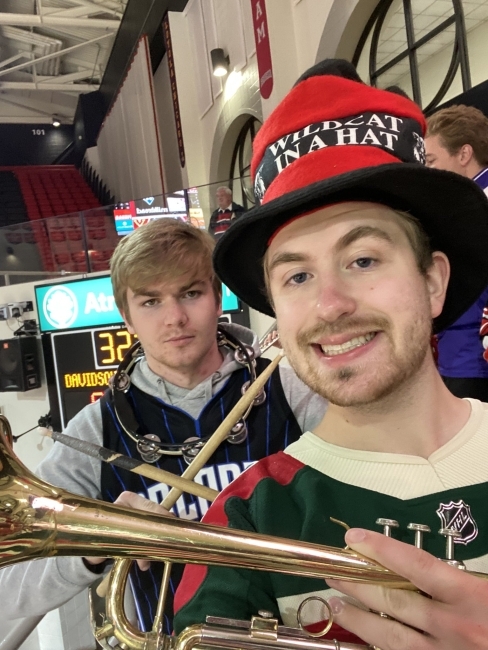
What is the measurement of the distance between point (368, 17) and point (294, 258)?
4.76 meters

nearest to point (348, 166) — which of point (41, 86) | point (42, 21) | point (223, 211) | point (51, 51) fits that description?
point (223, 211)

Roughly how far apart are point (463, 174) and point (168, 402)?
144 centimetres

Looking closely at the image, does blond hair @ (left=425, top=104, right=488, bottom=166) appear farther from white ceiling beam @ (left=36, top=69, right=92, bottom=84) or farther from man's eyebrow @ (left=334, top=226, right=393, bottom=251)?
white ceiling beam @ (left=36, top=69, right=92, bottom=84)

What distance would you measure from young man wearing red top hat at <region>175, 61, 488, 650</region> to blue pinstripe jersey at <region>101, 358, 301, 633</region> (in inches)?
15.6

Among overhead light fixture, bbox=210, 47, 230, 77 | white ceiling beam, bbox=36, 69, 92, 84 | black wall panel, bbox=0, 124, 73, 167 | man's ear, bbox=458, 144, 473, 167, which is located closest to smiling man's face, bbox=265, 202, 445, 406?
man's ear, bbox=458, 144, 473, 167

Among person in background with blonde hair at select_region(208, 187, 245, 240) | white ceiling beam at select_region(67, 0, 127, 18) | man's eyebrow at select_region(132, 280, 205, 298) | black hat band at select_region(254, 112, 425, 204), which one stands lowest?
man's eyebrow at select_region(132, 280, 205, 298)

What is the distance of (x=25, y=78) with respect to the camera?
1398 centimetres

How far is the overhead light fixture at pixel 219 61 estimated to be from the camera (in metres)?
7.03

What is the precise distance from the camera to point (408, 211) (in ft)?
3.00

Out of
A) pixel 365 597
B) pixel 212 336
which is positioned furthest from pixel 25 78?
pixel 365 597

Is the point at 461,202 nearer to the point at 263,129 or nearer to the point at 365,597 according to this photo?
the point at 263,129

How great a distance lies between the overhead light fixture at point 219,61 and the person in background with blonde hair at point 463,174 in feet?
19.1

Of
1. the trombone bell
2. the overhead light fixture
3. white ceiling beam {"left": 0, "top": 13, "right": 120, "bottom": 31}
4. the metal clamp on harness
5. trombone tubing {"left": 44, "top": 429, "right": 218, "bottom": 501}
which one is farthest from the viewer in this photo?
white ceiling beam {"left": 0, "top": 13, "right": 120, "bottom": 31}

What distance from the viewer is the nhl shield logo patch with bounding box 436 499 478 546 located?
75 cm
